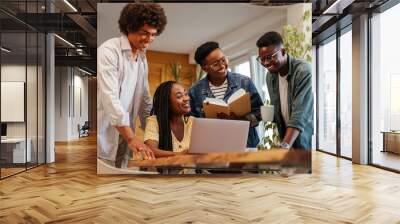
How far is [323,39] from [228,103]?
6.19 metres

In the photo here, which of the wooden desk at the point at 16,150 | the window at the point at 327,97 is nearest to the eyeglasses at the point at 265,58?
the wooden desk at the point at 16,150

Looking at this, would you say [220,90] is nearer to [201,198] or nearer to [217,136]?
[217,136]

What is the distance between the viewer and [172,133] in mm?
4047

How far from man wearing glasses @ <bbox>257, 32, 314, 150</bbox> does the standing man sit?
1194 millimetres

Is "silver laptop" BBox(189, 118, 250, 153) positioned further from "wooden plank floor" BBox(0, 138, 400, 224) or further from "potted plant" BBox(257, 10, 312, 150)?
"wooden plank floor" BBox(0, 138, 400, 224)

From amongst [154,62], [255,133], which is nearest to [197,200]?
[255,133]

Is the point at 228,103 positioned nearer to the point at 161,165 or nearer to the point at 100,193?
the point at 161,165

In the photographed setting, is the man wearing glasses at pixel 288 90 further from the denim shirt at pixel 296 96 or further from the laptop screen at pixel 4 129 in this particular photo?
the laptop screen at pixel 4 129

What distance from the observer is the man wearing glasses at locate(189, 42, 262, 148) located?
13.4ft

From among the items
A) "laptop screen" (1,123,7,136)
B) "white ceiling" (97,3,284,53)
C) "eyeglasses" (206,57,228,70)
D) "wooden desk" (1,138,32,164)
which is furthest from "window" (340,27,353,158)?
"laptop screen" (1,123,7,136)

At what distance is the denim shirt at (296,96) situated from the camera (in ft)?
13.9

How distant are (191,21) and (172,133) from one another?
1304 millimetres

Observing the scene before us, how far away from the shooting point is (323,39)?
30.7 ft

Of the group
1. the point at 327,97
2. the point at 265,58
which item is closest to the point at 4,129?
the point at 265,58
